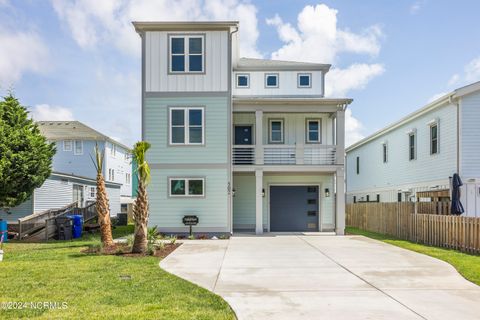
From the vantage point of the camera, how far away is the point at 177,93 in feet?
55.0

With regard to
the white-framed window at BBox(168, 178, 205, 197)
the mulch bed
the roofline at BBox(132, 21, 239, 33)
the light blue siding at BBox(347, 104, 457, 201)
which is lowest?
the mulch bed

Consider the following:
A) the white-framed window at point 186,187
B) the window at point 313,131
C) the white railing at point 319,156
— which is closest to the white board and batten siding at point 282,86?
the window at point 313,131

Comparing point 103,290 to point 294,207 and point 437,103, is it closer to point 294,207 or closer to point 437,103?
point 294,207

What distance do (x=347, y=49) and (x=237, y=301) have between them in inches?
516

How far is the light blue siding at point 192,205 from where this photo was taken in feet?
54.1

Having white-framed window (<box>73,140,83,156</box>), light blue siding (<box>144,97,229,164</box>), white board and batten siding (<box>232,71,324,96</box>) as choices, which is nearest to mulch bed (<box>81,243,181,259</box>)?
light blue siding (<box>144,97,229,164</box>)

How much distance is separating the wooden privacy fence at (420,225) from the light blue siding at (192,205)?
725cm

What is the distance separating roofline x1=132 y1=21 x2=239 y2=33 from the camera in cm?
1644

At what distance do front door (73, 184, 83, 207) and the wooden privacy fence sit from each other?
16.1 meters

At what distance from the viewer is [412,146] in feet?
68.3

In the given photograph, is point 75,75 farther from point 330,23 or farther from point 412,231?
point 412,231

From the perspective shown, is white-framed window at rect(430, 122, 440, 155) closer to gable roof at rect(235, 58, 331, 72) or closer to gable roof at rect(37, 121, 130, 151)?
gable roof at rect(235, 58, 331, 72)

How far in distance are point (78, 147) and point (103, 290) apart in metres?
28.2

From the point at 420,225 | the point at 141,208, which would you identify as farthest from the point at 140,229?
the point at 420,225
